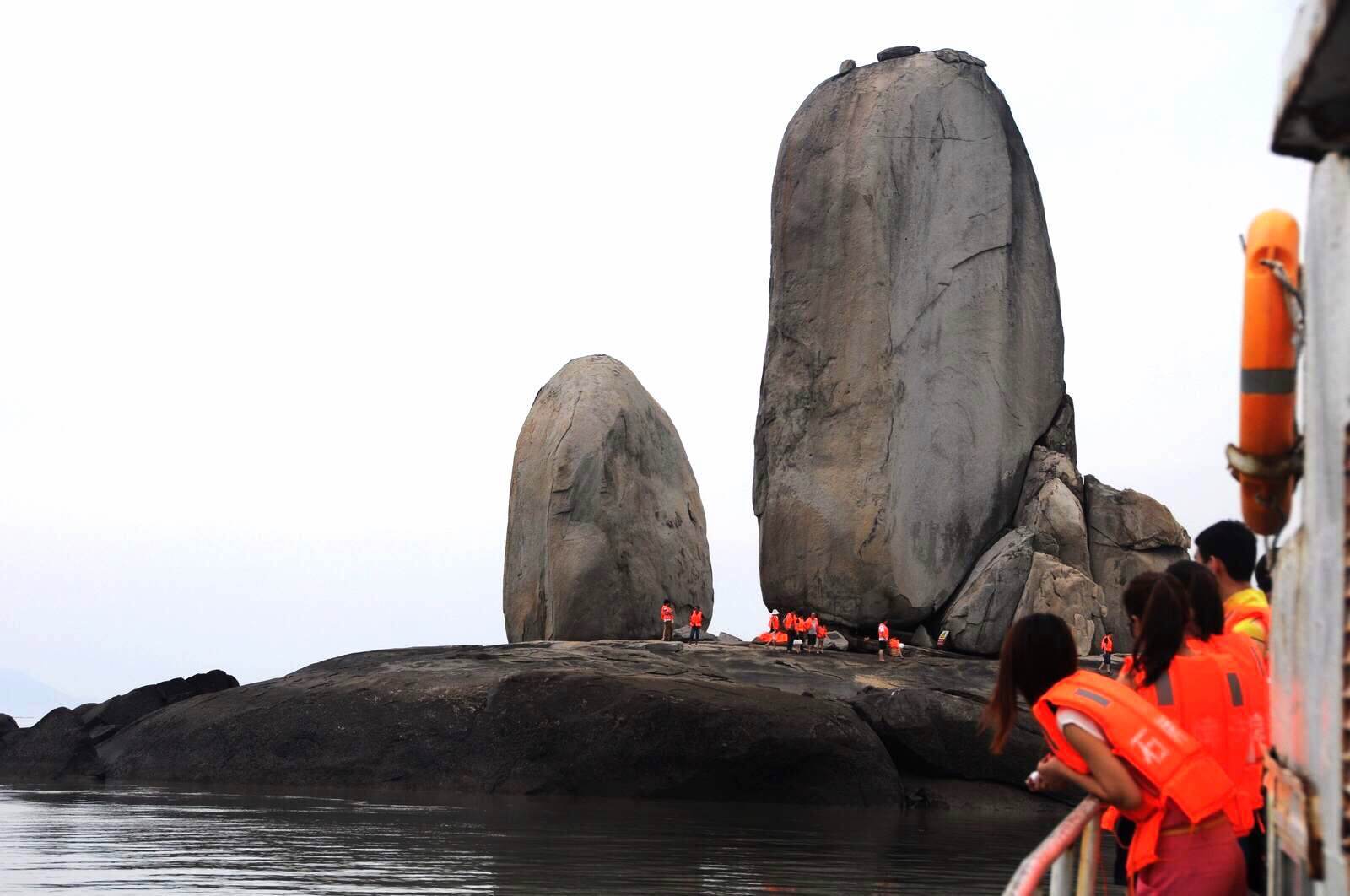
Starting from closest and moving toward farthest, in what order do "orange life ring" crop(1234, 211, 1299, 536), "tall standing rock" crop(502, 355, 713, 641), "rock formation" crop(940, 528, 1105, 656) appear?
"orange life ring" crop(1234, 211, 1299, 536) → "rock formation" crop(940, 528, 1105, 656) → "tall standing rock" crop(502, 355, 713, 641)

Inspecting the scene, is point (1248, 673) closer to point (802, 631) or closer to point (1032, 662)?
point (1032, 662)

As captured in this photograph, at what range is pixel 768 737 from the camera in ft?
59.7

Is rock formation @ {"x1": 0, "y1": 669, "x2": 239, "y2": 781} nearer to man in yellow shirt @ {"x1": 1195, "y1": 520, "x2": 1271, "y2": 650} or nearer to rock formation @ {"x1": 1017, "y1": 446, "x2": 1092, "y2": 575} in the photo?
rock formation @ {"x1": 1017, "y1": 446, "x2": 1092, "y2": 575}

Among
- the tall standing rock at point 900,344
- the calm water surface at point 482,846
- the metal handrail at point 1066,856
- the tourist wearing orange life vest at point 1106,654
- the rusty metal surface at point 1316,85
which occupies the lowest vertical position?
the calm water surface at point 482,846

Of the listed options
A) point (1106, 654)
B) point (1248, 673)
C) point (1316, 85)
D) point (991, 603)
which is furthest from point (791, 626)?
point (1316, 85)

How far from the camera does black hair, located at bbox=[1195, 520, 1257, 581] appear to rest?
212 inches

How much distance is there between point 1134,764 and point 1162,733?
10cm

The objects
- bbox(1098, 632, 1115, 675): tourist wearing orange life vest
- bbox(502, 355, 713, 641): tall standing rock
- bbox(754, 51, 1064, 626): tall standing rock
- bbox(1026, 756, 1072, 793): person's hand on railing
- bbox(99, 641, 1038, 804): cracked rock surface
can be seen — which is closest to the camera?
bbox(1026, 756, 1072, 793): person's hand on railing

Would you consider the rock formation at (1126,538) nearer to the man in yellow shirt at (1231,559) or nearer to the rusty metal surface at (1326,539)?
the man in yellow shirt at (1231,559)

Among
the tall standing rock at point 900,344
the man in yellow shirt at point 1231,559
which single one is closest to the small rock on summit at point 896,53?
the tall standing rock at point 900,344

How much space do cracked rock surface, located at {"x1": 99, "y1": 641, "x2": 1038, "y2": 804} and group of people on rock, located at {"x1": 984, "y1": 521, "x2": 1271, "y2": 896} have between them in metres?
13.8

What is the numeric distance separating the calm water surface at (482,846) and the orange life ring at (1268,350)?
7.06 m

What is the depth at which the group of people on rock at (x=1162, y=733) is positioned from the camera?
396cm

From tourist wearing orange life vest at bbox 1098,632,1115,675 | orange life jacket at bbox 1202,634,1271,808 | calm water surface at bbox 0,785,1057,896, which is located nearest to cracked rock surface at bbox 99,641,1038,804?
calm water surface at bbox 0,785,1057,896
